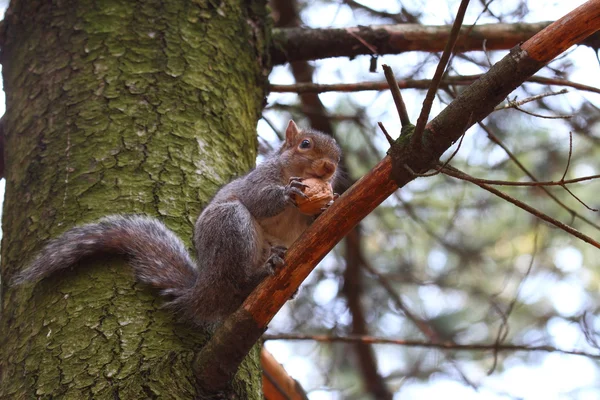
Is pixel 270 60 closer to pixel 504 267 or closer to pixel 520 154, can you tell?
pixel 520 154

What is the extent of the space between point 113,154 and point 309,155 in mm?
644

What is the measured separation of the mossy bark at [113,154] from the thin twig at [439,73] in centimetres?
76

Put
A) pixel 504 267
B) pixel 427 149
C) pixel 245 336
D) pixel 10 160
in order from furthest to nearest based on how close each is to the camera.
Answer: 1. pixel 504 267
2. pixel 10 160
3. pixel 245 336
4. pixel 427 149

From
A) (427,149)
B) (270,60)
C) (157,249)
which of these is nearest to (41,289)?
(157,249)

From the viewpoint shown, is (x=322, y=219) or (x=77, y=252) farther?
(x=77, y=252)

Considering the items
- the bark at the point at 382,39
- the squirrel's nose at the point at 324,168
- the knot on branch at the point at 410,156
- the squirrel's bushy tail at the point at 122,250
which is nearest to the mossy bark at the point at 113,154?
the squirrel's bushy tail at the point at 122,250

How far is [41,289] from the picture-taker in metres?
1.87

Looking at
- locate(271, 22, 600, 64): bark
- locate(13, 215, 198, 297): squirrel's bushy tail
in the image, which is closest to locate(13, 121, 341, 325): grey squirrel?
locate(13, 215, 198, 297): squirrel's bushy tail

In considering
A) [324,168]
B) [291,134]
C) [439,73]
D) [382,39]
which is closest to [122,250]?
[324,168]

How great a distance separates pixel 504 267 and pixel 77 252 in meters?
2.73

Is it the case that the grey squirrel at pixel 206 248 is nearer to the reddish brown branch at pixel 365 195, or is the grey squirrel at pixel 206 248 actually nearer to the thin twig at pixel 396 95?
the reddish brown branch at pixel 365 195

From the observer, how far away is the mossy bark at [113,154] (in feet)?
5.53

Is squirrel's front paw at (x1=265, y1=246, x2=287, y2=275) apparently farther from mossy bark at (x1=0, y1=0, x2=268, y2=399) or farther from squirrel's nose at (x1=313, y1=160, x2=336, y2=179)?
squirrel's nose at (x1=313, y1=160, x2=336, y2=179)

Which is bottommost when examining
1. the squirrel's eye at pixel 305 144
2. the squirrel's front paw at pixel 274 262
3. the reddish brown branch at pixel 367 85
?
the squirrel's front paw at pixel 274 262
